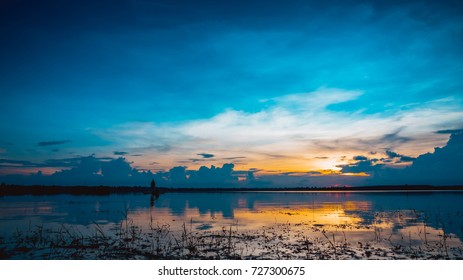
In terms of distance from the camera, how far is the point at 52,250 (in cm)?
1653

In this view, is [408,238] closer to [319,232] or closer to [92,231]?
[319,232]

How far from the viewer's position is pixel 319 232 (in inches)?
899

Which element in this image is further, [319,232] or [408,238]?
[319,232]

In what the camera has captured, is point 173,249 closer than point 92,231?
Yes

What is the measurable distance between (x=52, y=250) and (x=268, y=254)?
10.9 m

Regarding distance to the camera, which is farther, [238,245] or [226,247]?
[238,245]
